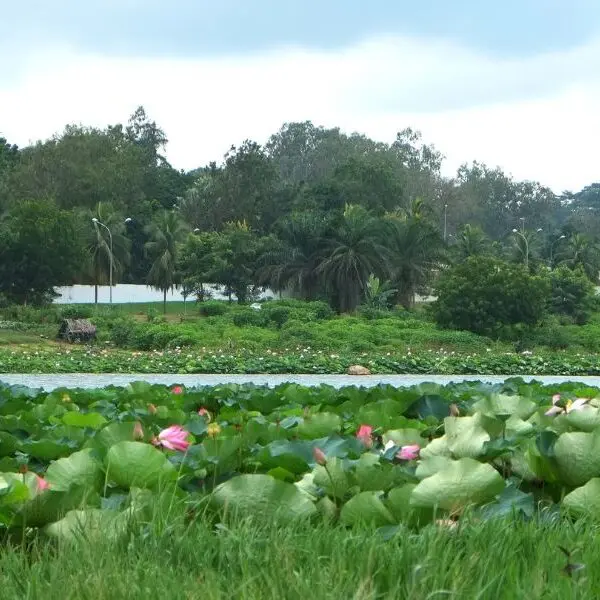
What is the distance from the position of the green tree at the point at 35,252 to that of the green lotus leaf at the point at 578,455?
39.3 meters

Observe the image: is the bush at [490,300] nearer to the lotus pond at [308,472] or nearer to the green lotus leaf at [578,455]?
the lotus pond at [308,472]

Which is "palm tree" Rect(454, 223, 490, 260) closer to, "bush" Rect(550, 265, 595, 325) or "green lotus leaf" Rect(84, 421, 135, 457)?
"bush" Rect(550, 265, 595, 325)

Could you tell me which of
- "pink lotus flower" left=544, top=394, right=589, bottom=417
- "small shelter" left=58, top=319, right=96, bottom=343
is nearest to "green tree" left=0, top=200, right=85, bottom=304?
"small shelter" left=58, top=319, right=96, bottom=343

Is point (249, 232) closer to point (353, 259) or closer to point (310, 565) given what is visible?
point (353, 259)

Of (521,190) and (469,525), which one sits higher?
(521,190)

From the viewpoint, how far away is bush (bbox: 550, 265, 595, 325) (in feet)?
130

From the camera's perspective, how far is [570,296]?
39.7 meters

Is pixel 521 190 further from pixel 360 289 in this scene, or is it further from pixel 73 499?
pixel 73 499

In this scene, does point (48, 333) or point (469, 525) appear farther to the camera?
point (48, 333)

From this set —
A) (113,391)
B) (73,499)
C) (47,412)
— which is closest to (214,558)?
(73,499)

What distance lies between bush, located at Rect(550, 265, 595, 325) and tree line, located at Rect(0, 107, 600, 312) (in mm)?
4122

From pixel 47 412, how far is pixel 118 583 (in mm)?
2207

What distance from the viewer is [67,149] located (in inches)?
2168

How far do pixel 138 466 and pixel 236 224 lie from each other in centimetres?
4670
